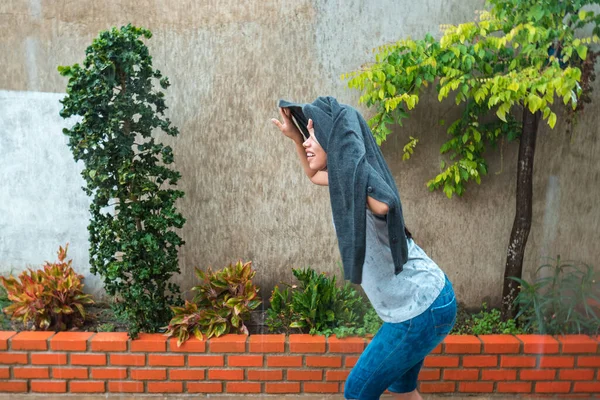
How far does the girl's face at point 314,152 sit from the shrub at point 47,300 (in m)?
2.17

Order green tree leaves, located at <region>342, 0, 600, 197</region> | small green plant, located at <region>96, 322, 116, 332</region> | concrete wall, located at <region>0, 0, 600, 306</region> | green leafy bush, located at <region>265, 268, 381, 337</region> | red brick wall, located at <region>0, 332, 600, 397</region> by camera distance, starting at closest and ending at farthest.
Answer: green tree leaves, located at <region>342, 0, 600, 197</region> → red brick wall, located at <region>0, 332, 600, 397</region> → green leafy bush, located at <region>265, 268, 381, 337</region> → small green plant, located at <region>96, 322, 116, 332</region> → concrete wall, located at <region>0, 0, 600, 306</region>

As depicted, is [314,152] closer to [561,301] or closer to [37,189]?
[561,301]

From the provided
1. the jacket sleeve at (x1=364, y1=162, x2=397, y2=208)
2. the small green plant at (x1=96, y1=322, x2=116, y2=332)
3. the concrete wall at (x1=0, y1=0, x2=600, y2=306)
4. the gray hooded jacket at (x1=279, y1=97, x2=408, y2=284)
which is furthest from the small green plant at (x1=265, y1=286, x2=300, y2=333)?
the jacket sleeve at (x1=364, y1=162, x2=397, y2=208)

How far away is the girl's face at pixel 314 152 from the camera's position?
7.40ft

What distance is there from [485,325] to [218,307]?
1841 mm

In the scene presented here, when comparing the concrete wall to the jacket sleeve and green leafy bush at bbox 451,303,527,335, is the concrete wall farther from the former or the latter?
the jacket sleeve

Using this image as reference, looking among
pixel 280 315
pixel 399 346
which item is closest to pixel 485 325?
pixel 280 315

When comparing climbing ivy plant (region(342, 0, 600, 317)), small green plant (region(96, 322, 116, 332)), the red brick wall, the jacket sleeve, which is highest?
climbing ivy plant (region(342, 0, 600, 317))

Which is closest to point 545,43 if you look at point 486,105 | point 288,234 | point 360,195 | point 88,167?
point 486,105

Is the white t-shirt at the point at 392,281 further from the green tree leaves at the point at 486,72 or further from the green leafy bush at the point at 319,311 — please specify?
the green tree leaves at the point at 486,72

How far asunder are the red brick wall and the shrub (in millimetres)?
140

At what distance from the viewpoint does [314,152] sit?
2268 millimetres

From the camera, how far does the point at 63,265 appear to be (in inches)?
148

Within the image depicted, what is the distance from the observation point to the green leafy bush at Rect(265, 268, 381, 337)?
3406 mm
